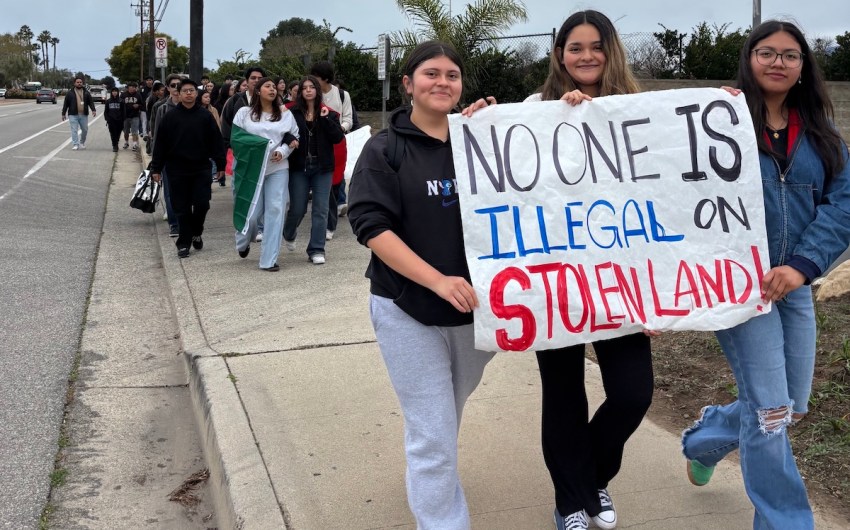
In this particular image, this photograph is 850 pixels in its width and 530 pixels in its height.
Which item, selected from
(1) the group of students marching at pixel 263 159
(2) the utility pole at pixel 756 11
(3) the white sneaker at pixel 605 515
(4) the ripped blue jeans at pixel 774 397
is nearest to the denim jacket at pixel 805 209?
(4) the ripped blue jeans at pixel 774 397

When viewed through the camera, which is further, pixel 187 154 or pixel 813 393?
pixel 187 154

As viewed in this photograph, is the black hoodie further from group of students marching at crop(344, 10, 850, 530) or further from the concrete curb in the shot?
the concrete curb

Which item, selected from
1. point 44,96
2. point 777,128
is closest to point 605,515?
point 777,128

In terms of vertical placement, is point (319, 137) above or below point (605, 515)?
above

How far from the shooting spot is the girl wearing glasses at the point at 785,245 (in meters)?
3.03

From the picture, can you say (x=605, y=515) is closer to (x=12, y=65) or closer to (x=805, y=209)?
(x=805, y=209)

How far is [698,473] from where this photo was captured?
12.0 feet

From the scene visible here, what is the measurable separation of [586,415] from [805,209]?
1013mm

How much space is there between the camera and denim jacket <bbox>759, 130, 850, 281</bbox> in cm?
303

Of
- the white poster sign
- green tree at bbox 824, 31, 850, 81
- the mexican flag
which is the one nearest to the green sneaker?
the white poster sign

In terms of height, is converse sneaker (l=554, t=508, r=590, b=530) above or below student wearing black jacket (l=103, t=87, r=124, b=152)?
below

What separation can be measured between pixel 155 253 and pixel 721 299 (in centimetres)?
792

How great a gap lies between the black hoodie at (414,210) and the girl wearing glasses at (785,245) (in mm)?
982

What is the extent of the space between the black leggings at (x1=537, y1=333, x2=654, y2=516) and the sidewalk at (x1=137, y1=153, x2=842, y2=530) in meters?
0.28
